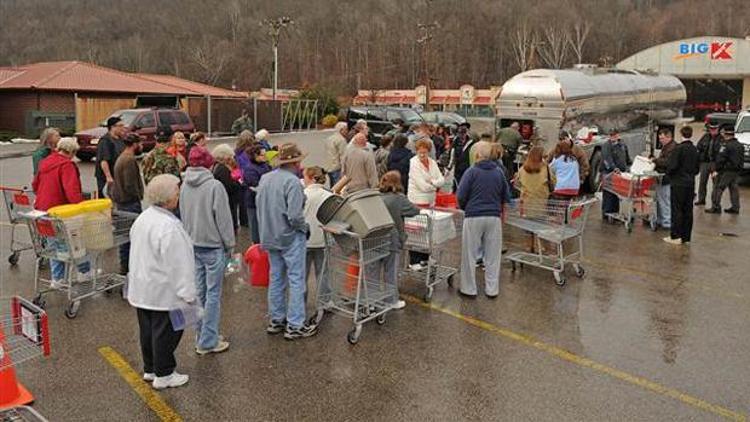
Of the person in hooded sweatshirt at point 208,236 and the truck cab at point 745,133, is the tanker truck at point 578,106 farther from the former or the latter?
the person in hooded sweatshirt at point 208,236

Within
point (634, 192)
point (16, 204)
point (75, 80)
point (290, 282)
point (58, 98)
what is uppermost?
point (75, 80)

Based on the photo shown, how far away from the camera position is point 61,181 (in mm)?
8125

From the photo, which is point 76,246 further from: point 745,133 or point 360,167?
point 745,133

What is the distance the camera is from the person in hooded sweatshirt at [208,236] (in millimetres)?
6145

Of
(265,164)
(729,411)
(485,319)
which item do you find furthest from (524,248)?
(729,411)

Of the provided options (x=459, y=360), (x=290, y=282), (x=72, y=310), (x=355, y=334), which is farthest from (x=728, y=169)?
(x=72, y=310)

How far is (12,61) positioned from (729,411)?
124 metres

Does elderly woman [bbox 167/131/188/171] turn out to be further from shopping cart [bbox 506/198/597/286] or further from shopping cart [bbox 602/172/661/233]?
shopping cart [bbox 602/172/661/233]

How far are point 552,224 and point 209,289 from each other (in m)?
4.89

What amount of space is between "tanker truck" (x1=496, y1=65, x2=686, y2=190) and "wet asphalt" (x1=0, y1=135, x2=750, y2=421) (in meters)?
7.64

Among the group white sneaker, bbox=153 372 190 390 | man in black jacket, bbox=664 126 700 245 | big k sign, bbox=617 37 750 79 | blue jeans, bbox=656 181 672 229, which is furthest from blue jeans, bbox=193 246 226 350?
big k sign, bbox=617 37 750 79

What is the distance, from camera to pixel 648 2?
11325 centimetres

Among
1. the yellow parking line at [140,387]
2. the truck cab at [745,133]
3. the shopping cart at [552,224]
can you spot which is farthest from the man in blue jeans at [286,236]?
the truck cab at [745,133]

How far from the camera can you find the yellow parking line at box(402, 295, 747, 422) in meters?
5.32
